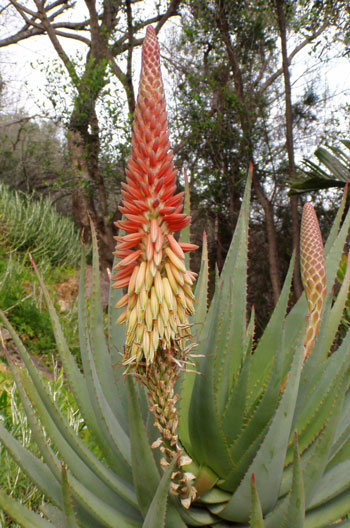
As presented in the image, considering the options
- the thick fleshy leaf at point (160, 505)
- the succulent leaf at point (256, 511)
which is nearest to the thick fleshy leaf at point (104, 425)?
the thick fleshy leaf at point (160, 505)

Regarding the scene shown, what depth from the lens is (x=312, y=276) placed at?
4.30 ft

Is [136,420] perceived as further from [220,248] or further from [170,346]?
[220,248]

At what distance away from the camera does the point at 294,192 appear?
6.52 meters

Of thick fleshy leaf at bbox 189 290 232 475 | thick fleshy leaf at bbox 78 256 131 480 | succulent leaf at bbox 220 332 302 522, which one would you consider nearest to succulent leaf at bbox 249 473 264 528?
succulent leaf at bbox 220 332 302 522

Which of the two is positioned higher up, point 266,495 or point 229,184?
point 229,184

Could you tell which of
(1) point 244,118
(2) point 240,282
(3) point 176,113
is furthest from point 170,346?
(3) point 176,113

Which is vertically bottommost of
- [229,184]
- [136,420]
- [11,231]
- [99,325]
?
[136,420]

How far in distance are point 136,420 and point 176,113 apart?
958cm

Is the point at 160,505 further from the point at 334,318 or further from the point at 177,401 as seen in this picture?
the point at 334,318

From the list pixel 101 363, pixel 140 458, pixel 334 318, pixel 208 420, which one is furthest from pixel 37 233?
pixel 140 458

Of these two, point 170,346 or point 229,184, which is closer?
point 170,346

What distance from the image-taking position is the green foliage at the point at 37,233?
7.07 m

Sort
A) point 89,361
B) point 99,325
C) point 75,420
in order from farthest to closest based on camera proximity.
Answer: point 75,420 → point 99,325 → point 89,361

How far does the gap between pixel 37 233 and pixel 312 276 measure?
21.7ft
